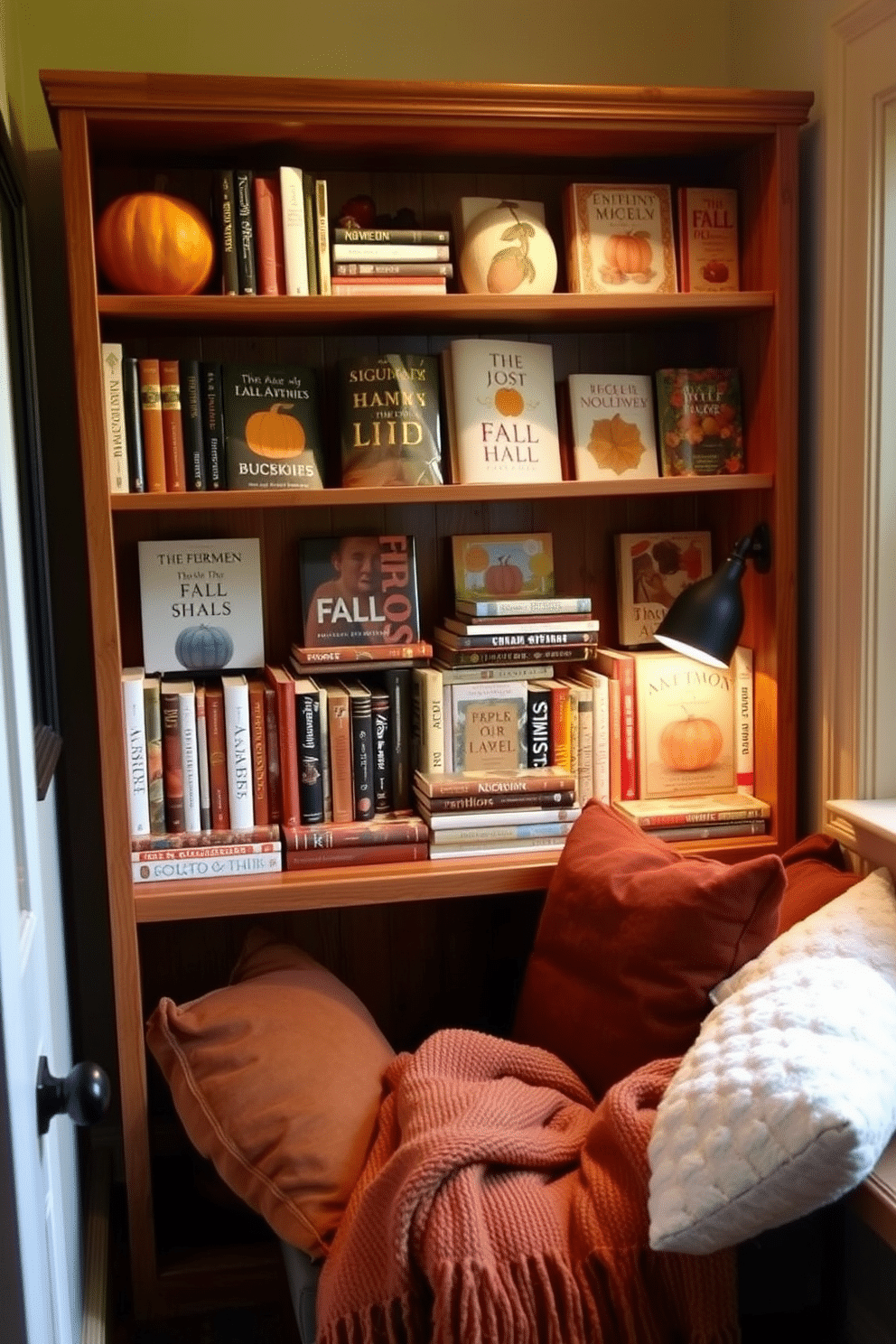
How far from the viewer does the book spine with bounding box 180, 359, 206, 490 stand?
197cm

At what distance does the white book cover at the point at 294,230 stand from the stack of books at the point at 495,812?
82cm

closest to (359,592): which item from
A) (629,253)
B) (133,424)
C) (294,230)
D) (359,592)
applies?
(359,592)

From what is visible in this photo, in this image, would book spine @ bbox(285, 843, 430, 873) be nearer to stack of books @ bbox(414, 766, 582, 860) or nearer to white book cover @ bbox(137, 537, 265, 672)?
stack of books @ bbox(414, 766, 582, 860)

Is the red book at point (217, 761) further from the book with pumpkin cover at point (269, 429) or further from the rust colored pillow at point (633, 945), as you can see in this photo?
the rust colored pillow at point (633, 945)

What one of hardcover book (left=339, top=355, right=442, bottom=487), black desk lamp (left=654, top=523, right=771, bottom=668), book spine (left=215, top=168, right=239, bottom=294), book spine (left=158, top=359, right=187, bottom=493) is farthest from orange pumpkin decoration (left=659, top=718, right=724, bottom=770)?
book spine (left=215, top=168, right=239, bottom=294)

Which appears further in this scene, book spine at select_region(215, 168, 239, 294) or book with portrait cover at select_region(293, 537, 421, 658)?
book with portrait cover at select_region(293, 537, 421, 658)

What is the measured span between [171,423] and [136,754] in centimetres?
53

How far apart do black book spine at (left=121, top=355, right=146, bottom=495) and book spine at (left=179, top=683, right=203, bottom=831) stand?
0.35 meters

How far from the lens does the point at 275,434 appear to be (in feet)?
6.65

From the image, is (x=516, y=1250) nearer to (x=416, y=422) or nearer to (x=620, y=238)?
(x=416, y=422)

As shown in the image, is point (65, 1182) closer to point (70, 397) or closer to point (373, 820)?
point (373, 820)

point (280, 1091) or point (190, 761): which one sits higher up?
point (190, 761)

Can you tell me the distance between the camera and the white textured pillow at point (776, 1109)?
123 centimetres

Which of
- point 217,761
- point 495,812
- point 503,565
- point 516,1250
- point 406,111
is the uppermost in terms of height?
point 406,111
